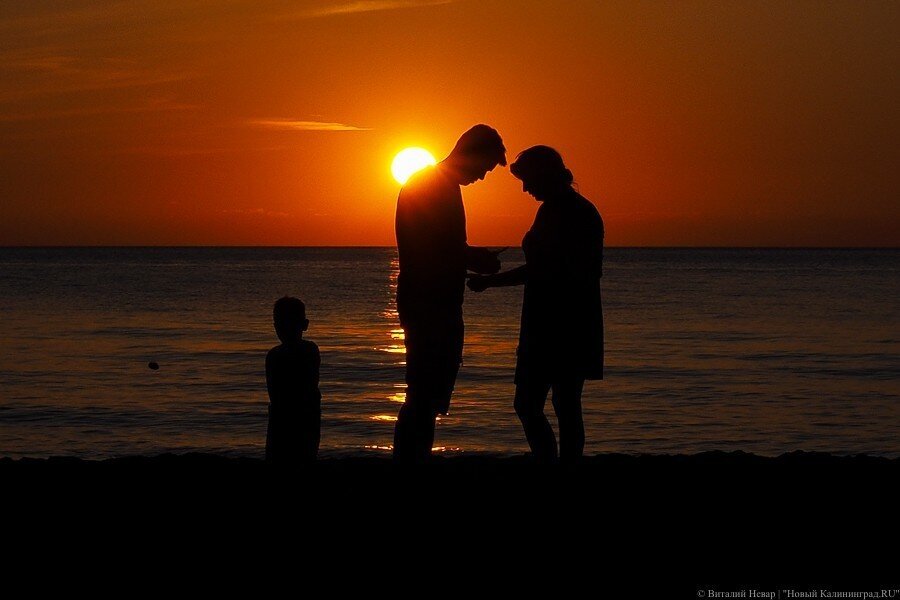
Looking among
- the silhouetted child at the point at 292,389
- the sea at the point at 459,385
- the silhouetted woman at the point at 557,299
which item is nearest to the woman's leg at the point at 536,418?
the silhouetted woman at the point at 557,299

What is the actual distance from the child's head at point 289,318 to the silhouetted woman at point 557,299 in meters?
1.18

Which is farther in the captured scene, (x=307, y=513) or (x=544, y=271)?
(x=544, y=271)

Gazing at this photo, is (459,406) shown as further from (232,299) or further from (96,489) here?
(232,299)

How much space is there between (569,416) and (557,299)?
0.64 meters

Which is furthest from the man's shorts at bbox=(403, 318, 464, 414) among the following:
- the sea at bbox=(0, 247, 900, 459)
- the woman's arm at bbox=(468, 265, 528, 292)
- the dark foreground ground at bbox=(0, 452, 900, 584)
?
the sea at bbox=(0, 247, 900, 459)

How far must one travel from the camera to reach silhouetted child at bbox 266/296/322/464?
5824mm

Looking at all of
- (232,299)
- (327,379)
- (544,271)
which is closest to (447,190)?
(544,271)

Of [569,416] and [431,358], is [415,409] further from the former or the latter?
[569,416]

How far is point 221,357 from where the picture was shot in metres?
23.0

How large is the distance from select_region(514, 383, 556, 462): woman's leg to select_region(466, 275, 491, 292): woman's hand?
594 millimetres

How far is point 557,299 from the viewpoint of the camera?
5844mm

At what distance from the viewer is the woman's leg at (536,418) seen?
5906 millimetres

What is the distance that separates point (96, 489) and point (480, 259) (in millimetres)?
2440

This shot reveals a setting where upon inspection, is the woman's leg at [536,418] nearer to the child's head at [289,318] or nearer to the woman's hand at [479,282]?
the woman's hand at [479,282]
